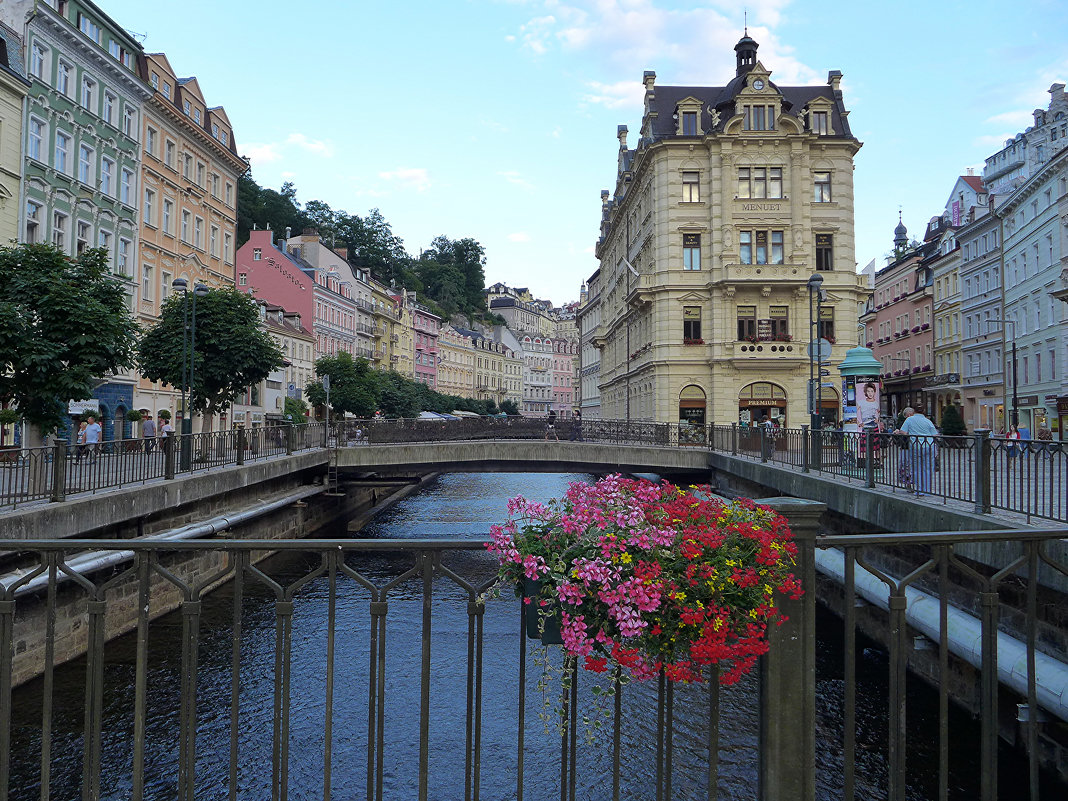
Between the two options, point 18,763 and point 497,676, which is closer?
point 18,763

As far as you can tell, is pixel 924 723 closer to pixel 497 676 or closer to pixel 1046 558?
pixel 497 676

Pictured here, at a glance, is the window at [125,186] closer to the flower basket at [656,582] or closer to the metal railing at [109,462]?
the metal railing at [109,462]

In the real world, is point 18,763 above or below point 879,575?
below

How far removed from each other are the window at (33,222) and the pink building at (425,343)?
66892 mm

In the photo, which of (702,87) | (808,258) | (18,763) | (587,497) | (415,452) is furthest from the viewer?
(702,87)

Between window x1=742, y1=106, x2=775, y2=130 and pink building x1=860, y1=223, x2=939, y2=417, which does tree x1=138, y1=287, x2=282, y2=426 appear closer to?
window x1=742, y1=106, x2=775, y2=130

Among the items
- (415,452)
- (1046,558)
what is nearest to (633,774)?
(1046,558)

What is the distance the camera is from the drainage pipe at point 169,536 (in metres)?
10.9

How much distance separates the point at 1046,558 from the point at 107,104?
3831 centimetres

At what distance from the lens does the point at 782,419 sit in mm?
41219

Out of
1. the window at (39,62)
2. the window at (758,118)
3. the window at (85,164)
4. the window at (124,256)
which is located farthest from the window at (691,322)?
the window at (39,62)

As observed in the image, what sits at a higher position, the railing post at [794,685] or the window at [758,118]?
the window at [758,118]

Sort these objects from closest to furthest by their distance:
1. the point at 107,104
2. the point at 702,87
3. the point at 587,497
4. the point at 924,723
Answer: the point at 587,497
the point at 924,723
the point at 107,104
the point at 702,87

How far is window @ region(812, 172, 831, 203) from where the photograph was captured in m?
42.0
